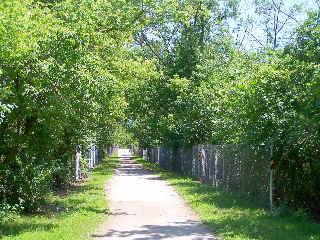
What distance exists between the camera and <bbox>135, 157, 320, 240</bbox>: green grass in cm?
910

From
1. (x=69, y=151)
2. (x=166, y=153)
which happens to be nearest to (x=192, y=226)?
(x=69, y=151)

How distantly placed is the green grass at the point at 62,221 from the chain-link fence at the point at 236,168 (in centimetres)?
462

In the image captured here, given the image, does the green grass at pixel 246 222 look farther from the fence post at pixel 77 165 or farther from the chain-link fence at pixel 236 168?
the fence post at pixel 77 165

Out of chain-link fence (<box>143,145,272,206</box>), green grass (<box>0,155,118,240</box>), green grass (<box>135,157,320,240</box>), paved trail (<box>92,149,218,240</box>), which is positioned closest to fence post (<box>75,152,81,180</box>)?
paved trail (<box>92,149,218,240</box>)

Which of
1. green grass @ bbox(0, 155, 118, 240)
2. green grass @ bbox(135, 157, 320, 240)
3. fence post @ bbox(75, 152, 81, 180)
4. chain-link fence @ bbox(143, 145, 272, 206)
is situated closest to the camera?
green grass @ bbox(0, 155, 118, 240)

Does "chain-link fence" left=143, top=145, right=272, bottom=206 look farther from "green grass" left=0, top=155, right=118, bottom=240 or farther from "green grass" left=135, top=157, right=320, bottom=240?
"green grass" left=0, top=155, right=118, bottom=240

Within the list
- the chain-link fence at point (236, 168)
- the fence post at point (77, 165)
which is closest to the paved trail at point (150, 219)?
the chain-link fence at point (236, 168)

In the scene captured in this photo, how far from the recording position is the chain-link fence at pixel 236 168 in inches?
525

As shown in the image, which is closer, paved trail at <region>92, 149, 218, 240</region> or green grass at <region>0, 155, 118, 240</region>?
green grass at <region>0, 155, 118, 240</region>

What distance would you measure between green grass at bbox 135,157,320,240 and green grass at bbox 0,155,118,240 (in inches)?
108

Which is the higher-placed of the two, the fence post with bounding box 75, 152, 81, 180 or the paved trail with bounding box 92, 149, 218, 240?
the fence post with bounding box 75, 152, 81, 180

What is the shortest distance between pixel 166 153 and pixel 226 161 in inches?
752

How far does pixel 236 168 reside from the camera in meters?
16.5

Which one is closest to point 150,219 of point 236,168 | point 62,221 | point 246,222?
point 62,221
